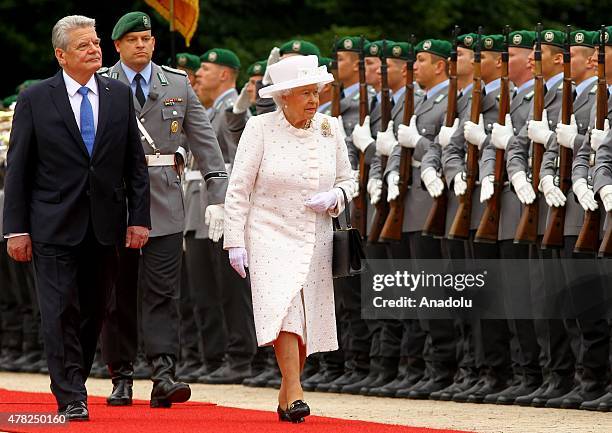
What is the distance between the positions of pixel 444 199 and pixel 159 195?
2284 millimetres

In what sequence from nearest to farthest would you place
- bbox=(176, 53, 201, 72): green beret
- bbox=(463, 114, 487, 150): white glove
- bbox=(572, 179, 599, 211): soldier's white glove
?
bbox=(572, 179, 599, 211): soldier's white glove → bbox=(463, 114, 487, 150): white glove → bbox=(176, 53, 201, 72): green beret

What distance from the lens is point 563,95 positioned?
12719 mm

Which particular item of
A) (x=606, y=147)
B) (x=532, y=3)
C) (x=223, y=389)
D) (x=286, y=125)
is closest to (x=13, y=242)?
(x=286, y=125)

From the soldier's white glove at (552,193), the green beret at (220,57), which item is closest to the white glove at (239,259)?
the soldier's white glove at (552,193)

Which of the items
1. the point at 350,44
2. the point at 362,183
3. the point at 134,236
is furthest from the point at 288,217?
the point at 350,44

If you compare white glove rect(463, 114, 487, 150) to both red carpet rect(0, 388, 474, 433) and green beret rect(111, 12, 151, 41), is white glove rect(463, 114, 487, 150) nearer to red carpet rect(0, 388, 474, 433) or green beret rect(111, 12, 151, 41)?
green beret rect(111, 12, 151, 41)

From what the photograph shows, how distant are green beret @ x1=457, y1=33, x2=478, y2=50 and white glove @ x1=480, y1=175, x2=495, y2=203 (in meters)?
1.10

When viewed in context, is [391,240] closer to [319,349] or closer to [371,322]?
[371,322]

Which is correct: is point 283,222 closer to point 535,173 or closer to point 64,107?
point 64,107

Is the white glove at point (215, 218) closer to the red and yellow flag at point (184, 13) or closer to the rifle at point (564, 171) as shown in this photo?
the rifle at point (564, 171)

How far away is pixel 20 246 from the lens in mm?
11148

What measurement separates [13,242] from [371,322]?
415cm

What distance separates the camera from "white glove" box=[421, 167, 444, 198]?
44.7 feet

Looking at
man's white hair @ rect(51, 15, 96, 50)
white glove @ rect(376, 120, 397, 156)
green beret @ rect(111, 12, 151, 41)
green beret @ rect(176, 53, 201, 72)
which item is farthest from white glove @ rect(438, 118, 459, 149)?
green beret @ rect(176, 53, 201, 72)
